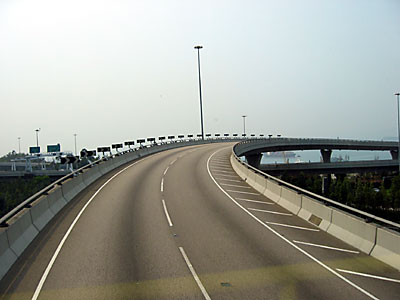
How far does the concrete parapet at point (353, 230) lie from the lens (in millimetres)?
13219

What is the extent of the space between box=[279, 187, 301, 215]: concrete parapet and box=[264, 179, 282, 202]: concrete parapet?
0.54 m

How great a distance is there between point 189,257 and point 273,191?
Answer: 37.1 ft

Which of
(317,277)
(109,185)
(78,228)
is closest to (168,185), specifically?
(109,185)

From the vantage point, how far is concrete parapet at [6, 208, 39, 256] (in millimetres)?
13227

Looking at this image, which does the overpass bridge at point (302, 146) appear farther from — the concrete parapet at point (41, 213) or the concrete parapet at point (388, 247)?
the concrete parapet at point (388, 247)

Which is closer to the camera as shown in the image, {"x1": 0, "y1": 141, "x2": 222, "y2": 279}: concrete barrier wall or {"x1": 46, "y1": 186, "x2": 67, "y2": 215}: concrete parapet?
{"x1": 0, "y1": 141, "x2": 222, "y2": 279}: concrete barrier wall

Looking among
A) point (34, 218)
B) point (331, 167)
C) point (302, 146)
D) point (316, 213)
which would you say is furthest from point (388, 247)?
point (302, 146)

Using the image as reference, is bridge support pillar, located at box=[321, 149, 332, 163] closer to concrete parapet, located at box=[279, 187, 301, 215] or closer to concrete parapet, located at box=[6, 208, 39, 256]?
concrete parapet, located at box=[279, 187, 301, 215]

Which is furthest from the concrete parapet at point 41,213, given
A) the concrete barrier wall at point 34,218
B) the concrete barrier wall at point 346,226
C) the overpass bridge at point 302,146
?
the overpass bridge at point 302,146

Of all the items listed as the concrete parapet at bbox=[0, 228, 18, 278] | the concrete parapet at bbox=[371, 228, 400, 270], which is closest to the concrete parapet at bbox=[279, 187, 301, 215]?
the concrete parapet at bbox=[371, 228, 400, 270]

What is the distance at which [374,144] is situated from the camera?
10925 centimetres

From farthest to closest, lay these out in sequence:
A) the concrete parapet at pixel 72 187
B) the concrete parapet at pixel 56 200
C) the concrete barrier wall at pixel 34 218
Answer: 1. the concrete parapet at pixel 72 187
2. the concrete parapet at pixel 56 200
3. the concrete barrier wall at pixel 34 218

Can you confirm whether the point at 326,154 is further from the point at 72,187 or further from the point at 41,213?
the point at 41,213

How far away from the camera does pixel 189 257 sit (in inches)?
502
